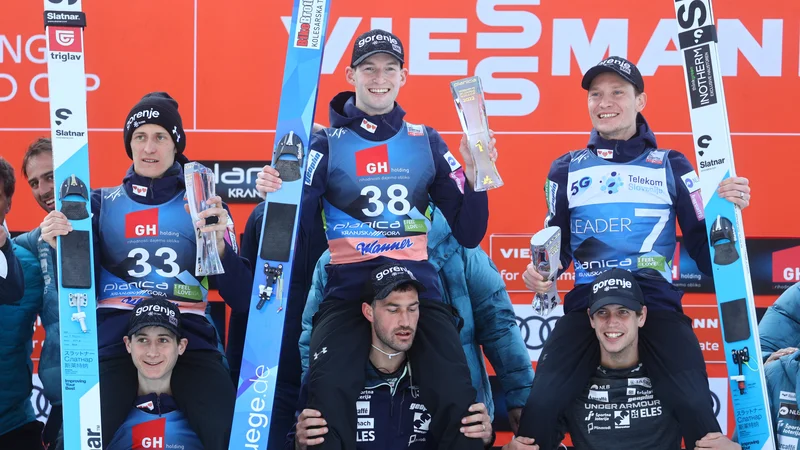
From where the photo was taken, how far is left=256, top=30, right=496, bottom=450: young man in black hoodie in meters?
3.65

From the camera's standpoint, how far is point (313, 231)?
4352 mm

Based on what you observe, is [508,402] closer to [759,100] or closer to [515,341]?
[515,341]

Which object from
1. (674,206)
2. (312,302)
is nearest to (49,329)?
(312,302)

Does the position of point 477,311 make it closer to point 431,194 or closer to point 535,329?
point 431,194

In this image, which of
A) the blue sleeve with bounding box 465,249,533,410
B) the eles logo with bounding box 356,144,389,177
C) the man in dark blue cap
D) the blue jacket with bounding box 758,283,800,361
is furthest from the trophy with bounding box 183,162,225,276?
the blue jacket with bounding box 758,283,800,361

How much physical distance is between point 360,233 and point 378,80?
0.61m

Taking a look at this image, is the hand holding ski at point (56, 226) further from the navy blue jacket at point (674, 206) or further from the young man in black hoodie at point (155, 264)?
the navy blue jacket at point (674, 206)

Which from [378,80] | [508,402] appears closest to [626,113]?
[378,80]

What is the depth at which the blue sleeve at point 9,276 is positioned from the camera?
3855mm

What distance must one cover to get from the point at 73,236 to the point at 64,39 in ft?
2.64

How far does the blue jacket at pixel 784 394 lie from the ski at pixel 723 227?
20 cm

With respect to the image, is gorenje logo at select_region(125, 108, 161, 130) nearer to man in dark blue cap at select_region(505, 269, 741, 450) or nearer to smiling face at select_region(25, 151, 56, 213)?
smiling face at select_region(25, 151, 56, 213)

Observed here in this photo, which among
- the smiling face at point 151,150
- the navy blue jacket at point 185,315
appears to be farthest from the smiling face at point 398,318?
the smiling face at point 151,150

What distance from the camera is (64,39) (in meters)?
3.83
